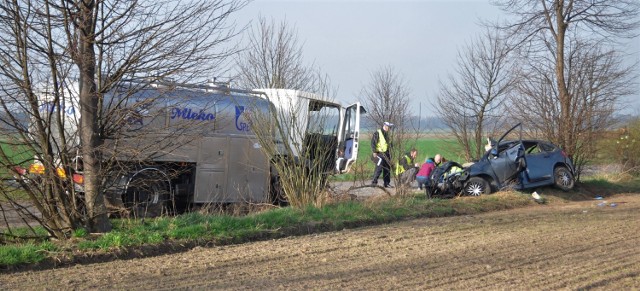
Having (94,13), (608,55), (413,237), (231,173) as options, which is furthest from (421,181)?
(94,13)

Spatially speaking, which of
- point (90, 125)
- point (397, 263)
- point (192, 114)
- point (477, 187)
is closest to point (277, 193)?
point (192, 114)

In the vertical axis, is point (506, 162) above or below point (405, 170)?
above

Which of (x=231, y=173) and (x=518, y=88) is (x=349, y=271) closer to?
(x=231, y=173)

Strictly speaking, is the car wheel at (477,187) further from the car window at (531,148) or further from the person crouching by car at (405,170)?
the person crouching by car at (405,170)


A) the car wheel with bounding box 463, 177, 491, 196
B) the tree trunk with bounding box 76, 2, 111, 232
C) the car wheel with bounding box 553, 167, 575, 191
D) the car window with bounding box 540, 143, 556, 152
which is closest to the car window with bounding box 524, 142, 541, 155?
the car window with bounding box 540, 143, 556, 152

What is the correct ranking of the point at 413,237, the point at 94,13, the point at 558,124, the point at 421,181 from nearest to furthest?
the point at 94,13 → the point at 413,237 → the point at 421,181 → the point at 558,124

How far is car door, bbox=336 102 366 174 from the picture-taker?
16.4 meters

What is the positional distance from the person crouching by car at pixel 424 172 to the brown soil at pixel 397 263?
5104 mm

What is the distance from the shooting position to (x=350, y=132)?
54.9ft

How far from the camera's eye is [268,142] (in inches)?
519

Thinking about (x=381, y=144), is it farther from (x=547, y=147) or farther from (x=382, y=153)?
(x=547, y=147)

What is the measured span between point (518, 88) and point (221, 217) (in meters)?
13.3

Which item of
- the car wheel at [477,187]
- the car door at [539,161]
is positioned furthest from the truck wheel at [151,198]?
the car door at [539,161]

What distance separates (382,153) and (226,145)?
11.3ft
